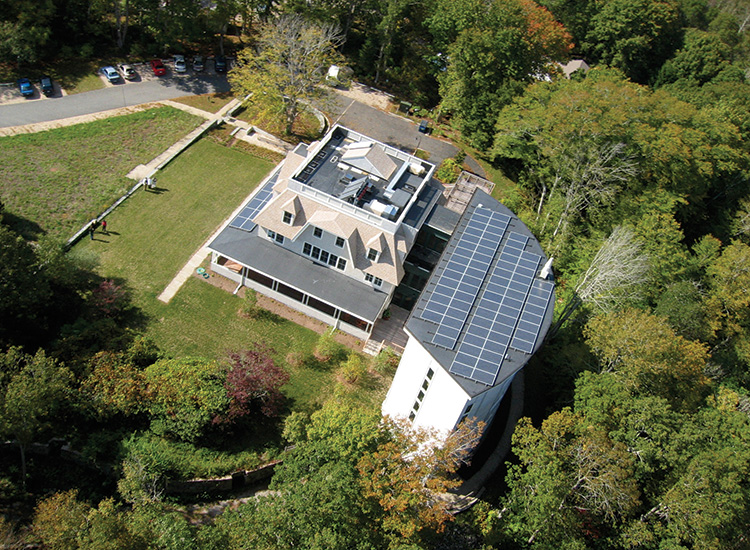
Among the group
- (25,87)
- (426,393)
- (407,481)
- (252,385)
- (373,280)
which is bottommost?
(25,87)

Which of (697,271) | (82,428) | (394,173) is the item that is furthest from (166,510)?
(697,271)

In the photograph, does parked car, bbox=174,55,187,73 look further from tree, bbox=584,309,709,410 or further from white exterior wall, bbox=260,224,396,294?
tree, bbox=584,309,709,410

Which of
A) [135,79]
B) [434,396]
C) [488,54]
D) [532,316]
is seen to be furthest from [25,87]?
[532,316]

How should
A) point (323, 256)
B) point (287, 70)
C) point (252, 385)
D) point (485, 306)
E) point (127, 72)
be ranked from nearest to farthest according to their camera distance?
1. point (252, 385)
2. point (485, 306)
3. point (323, 256)
4. point (287, 70)
5. point (127, 72)

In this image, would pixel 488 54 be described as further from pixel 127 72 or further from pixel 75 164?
pixel 75 164

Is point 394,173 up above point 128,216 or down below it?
above

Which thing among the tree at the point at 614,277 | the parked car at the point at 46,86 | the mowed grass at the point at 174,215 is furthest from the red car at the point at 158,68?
the tree at the point at 614,277

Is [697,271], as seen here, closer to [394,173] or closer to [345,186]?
[394,173]
